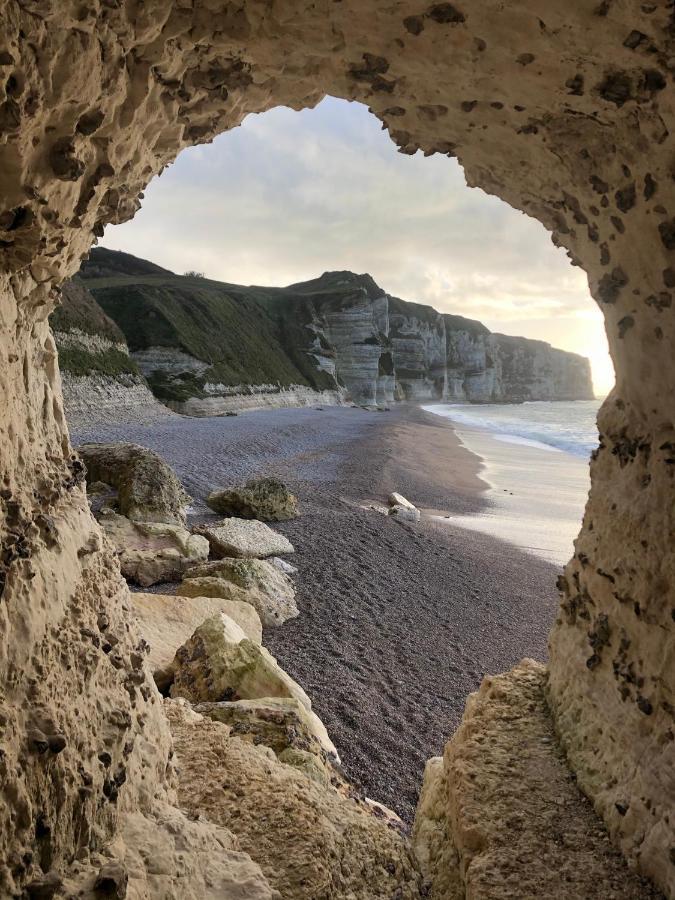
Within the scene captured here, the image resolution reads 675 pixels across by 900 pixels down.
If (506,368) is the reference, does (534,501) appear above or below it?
below

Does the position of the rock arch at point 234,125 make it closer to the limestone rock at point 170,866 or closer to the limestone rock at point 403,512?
the limestone rock at point 170,866

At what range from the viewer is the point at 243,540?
24.3 feet

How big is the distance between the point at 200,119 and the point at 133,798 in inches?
105

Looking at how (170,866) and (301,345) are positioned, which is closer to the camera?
(170,866)

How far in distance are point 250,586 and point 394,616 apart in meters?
1.62

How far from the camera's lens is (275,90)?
241 cm

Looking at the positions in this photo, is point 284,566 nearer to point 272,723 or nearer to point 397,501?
point 272,723

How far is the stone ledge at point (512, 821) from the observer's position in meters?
1.88

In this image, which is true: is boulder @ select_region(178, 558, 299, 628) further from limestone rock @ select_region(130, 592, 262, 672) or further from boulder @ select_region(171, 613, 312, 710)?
boulder @ select_region(171, 613, 312, 710)

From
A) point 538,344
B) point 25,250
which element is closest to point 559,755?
point 25,250

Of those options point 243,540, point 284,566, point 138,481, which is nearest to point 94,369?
point 138,481

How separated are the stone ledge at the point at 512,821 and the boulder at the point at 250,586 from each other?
2968 mm

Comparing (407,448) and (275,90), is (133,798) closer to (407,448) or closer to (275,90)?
(275,90)

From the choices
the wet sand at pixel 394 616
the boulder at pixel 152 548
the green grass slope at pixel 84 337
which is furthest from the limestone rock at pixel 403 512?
the green grass slope at pixel 84 337
